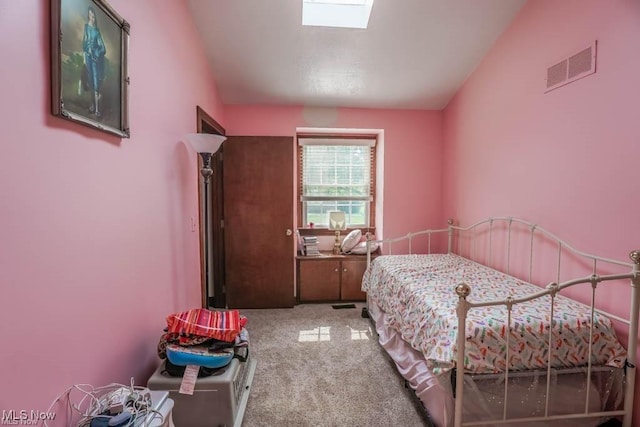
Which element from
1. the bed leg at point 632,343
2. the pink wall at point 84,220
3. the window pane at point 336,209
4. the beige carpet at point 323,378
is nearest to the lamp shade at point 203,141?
the pink wall at point 84,220

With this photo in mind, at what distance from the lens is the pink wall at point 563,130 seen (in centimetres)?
170

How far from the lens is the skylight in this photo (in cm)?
262

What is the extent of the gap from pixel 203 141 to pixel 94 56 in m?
0.94

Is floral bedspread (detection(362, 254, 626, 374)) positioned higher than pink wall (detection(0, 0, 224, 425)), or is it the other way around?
pink wall (detection(0, 0, 224, 425))

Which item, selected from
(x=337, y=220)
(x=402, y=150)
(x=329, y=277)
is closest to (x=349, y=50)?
(x=402, y=150)

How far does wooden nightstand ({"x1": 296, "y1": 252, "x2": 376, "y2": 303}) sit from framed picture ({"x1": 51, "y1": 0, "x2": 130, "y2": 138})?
2596mm

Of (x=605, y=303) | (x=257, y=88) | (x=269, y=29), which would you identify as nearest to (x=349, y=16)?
(x=269, y=29)

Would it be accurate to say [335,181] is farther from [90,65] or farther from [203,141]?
[90,65]

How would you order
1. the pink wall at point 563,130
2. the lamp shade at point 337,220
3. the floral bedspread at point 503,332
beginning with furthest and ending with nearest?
the lamp shade at point 337,220, the pink wall at point 563,130, the floral bedspread at point 503,332

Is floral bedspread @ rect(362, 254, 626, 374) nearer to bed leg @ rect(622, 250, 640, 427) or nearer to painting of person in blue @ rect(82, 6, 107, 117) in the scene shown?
bed leg @ rect(622, 250, 640, 427)

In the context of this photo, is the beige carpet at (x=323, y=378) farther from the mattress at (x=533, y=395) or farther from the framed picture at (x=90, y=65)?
the framed picture at (x=90, y=65)

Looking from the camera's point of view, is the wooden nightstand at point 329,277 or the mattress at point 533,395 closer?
the mattress at point 533,395

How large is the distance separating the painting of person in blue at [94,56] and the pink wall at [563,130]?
2537 mm

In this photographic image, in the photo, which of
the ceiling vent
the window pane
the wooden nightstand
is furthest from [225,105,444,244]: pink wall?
the ceiling vent
